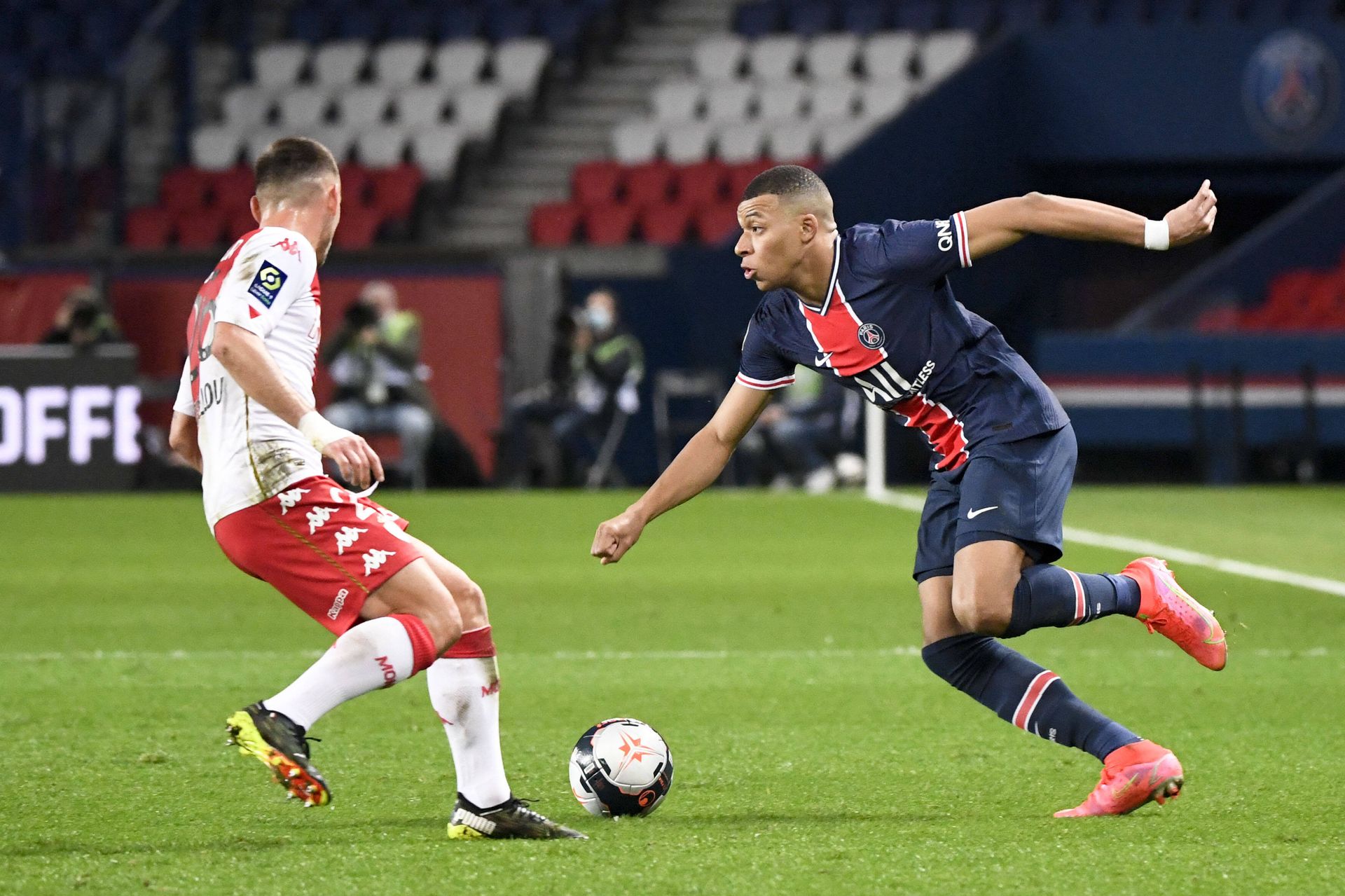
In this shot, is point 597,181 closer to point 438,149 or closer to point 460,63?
point 438,149

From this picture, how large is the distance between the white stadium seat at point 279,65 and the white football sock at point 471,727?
67.4ft

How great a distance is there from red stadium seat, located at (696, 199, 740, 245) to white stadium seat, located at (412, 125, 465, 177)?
3.24 meters

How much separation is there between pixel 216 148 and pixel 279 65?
5.88 ft

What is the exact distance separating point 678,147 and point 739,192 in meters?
2.13

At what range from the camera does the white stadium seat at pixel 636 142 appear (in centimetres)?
2288

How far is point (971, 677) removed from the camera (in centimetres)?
509

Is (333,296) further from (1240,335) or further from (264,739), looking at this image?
(264,739)

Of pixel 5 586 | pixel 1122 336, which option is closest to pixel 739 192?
pixel 1122 336

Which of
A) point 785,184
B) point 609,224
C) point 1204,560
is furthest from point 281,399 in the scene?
point 609,224

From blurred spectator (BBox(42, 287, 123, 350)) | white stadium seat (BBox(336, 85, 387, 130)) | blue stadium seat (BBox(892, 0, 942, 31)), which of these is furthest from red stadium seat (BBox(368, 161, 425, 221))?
blue stadium seat (BBox(892, 0, 942, 31))

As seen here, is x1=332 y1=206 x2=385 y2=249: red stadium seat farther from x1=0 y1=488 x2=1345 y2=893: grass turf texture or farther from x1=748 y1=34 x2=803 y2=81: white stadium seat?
x1=0 y1=488 x2=1345 y2=893: grass turf texture

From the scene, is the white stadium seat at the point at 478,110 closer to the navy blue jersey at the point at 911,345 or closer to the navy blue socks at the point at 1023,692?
the navy blue jersey at the point at 911,345

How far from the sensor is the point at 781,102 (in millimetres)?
23094

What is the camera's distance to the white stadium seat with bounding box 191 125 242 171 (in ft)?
75.5
